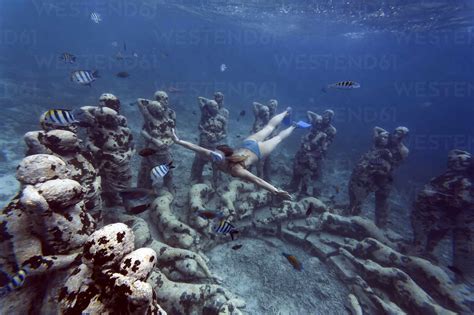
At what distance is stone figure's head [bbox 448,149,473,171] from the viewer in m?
7.89

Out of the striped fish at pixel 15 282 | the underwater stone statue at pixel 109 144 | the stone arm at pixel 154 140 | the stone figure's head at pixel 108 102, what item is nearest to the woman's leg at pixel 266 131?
the stone arm at pixel 154 140

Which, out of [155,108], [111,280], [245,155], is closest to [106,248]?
[111,280]

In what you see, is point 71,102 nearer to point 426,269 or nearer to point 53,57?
point 426,269

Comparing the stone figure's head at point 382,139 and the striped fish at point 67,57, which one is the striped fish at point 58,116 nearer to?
the striped fish at point 67,57

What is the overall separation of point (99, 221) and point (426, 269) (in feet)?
26.8

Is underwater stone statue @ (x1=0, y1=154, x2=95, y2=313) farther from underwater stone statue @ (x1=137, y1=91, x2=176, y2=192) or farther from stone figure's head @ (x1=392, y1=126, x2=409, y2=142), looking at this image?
stone figure's head @ (x1=392, y1=126, x2=409, y2=142)

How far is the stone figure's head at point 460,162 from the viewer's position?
789 cm

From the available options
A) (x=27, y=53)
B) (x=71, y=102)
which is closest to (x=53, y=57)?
(x=27, y=53)

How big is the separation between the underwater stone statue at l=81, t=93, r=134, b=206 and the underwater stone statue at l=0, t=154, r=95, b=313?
2508 millimetres

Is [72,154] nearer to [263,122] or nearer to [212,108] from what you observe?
[212,108]

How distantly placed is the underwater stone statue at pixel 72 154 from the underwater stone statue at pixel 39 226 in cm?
108

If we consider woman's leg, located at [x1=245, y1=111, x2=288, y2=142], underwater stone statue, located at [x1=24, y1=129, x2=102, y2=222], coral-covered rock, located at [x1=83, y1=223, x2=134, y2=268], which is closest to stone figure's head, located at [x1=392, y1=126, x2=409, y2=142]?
woman's leg, located at [x1=245, y1=111, x2=288, y2=142]

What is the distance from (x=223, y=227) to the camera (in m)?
4.86

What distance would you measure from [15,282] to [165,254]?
3309 millimetres
